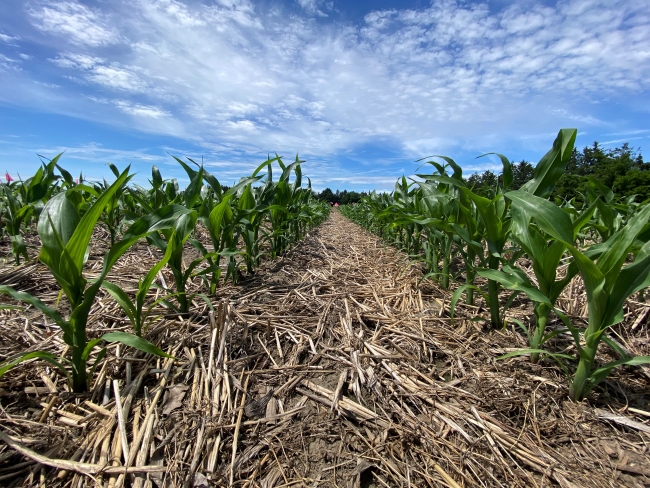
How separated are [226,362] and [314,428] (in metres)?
0.46

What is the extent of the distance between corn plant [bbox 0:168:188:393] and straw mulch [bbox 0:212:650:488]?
15cm

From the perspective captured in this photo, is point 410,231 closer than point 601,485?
No

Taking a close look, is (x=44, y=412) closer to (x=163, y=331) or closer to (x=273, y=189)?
(x=163, y=331)

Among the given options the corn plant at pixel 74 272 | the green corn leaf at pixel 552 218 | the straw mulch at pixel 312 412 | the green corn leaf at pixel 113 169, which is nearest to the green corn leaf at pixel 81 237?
the corn plant at pixel 74 272

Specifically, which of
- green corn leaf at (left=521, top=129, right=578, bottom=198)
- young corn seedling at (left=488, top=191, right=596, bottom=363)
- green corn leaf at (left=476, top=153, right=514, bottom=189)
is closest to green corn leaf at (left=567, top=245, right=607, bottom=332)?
young corn seedling at (left=488, top=191, right=596, bottom=363)

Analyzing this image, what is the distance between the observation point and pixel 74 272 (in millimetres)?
966

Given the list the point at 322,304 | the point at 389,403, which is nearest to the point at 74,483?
the point at 389,403

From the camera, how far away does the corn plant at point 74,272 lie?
93cm

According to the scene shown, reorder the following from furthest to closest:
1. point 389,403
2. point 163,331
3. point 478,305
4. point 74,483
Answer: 1. point 478,305
2. point 163,331
3. point 389,403
4. point 74,483

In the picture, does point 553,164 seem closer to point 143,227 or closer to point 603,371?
point 603,371

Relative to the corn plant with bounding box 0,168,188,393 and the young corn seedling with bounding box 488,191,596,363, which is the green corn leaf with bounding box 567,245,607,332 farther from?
the corn plant with bounding box 0,168,188,393

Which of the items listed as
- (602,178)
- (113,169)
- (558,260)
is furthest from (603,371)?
(602,178)

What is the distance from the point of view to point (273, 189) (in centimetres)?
272

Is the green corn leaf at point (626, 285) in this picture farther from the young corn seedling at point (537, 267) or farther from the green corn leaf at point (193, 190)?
the green corn leaf at point (193, 190)
